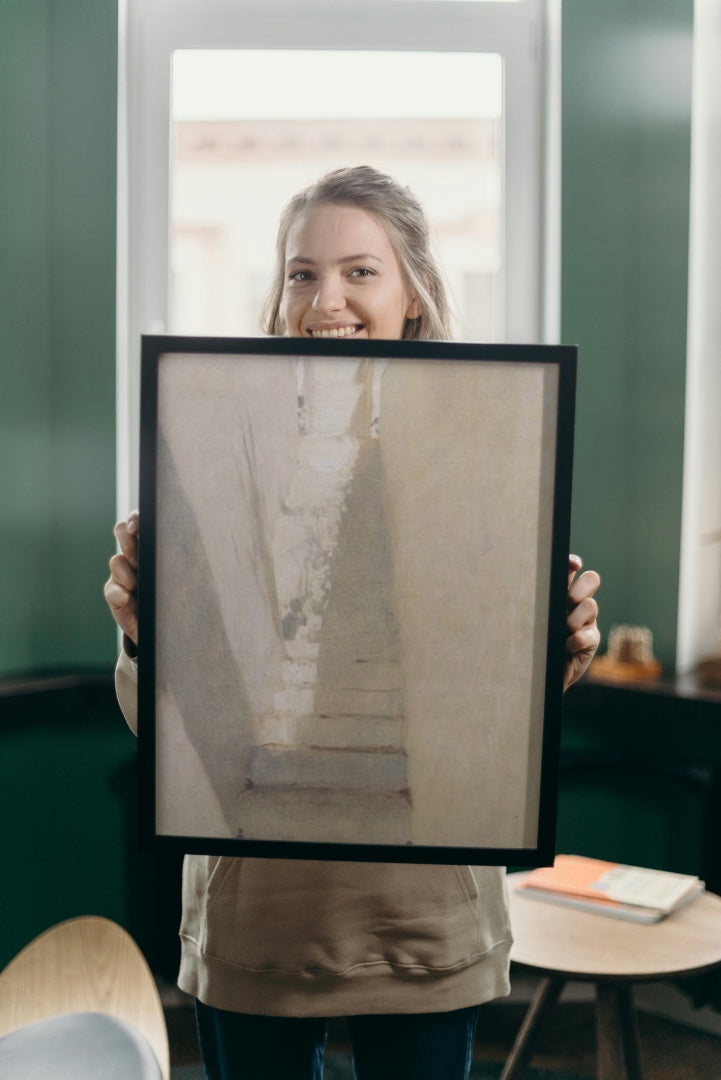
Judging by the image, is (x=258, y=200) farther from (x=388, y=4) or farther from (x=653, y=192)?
(x=653, y=192)

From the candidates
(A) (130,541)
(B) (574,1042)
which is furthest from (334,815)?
(B) (574,1042)

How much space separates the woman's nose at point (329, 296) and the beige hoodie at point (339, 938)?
1.27ft

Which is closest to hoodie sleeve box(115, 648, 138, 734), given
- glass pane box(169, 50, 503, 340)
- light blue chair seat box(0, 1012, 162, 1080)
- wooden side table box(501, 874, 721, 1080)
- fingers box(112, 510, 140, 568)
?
fingers box(112, 510, 140, 568)

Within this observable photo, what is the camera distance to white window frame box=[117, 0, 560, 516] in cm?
237

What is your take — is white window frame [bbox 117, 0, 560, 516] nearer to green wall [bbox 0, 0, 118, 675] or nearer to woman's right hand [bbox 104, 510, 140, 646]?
green wall [bbox 0, 0, 118, 675]

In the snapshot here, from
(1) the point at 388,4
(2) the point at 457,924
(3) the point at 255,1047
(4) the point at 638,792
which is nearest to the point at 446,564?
(2) the point at 457,924

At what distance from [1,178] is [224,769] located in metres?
1.87

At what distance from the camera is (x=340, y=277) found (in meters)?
1.02

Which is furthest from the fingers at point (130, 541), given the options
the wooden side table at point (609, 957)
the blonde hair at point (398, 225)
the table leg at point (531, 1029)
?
the table leg at point (531, 1029)

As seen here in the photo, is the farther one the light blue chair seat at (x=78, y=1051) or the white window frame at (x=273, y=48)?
the white window frame at (x=273, y=48)

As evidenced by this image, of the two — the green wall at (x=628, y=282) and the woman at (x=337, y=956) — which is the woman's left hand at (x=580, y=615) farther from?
the green wall at (x=628, y=282)

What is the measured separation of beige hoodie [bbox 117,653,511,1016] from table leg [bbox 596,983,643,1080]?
68 cm

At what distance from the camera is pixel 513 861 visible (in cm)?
81

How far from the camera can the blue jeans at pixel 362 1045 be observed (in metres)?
0.93
